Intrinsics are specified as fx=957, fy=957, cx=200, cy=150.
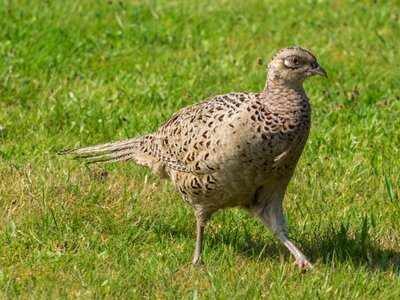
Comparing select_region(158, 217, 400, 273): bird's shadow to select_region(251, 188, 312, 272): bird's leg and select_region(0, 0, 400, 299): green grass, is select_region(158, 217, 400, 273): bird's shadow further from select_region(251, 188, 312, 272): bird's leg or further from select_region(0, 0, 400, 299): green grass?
select_region(251, 188, 312, 272): bird's leg

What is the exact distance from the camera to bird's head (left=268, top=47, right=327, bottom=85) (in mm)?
5512

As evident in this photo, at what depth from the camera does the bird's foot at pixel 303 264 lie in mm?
5532

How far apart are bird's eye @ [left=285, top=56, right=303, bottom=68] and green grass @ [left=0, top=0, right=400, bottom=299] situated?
3.70 ft

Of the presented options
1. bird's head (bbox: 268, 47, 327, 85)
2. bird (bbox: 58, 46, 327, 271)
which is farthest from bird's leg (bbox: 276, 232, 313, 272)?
bird's head (bbox: 268, 47, 327, 85)

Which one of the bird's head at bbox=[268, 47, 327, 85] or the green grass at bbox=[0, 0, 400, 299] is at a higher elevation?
the bird's head at bbox=[268, 47, 327, 85]

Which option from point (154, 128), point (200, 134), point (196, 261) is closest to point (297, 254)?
point (196, 261)

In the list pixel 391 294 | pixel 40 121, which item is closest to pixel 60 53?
pixel 40 121

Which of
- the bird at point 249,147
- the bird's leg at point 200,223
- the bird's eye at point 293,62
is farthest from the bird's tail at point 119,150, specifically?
the bird's eye at point 293,62

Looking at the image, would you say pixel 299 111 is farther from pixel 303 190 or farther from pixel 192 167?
pixel 303 190

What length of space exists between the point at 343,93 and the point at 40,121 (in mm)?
2677

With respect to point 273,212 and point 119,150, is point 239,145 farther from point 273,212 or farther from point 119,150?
point 119,150

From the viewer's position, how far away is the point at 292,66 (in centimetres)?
551

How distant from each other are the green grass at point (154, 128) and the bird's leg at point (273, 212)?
138mm

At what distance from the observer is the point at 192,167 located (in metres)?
5.64
